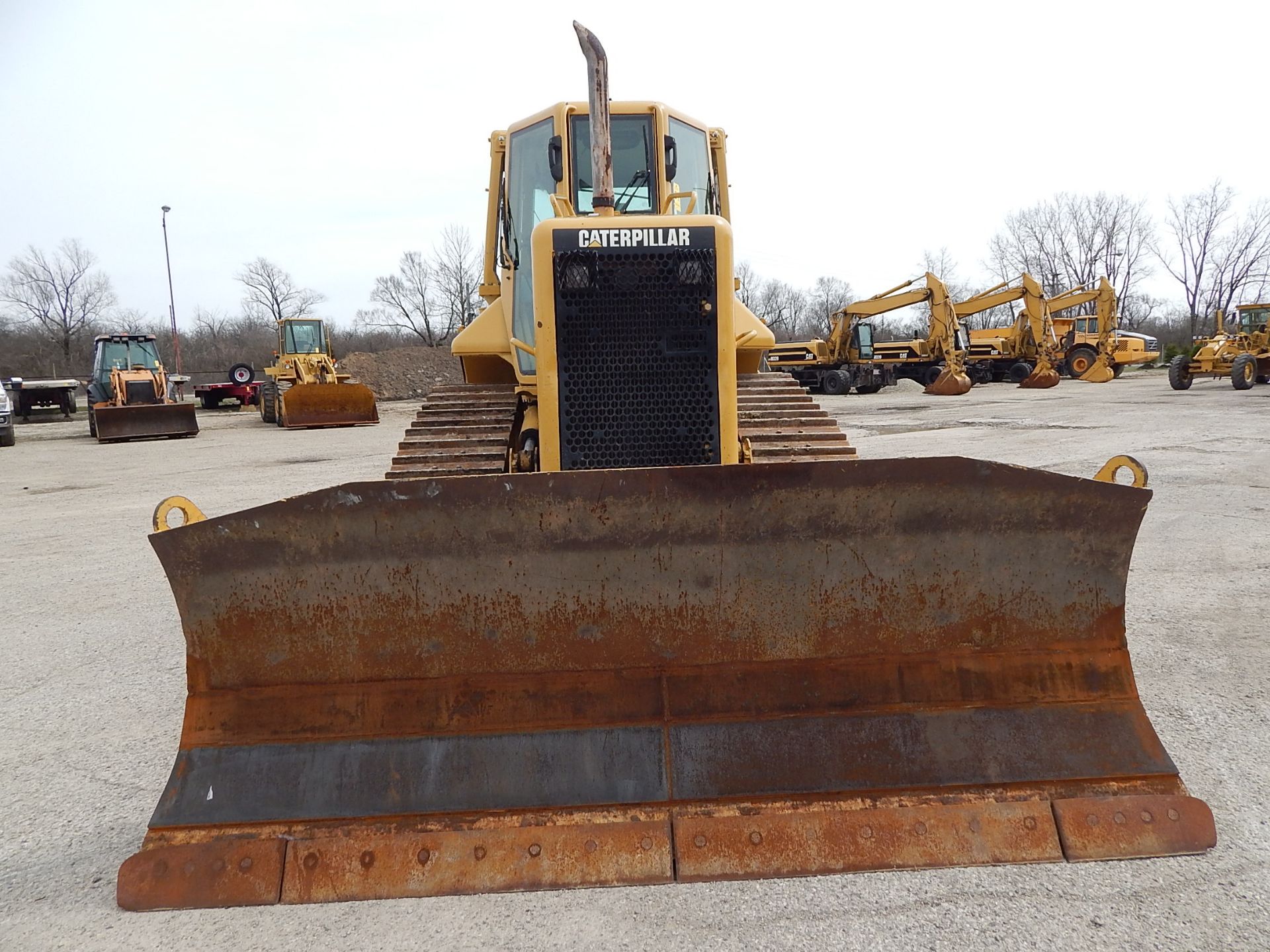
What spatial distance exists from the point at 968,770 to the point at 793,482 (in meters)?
0.99

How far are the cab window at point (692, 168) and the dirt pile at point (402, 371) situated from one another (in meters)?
35.0

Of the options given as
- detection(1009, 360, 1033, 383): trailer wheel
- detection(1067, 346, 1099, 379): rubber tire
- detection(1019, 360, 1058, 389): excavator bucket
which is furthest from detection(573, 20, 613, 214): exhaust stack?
detection(1067, 346, 1099, 379): rubber tire

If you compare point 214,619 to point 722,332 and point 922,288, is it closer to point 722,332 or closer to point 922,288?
point 722,332

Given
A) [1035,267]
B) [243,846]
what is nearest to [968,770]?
[243,846]

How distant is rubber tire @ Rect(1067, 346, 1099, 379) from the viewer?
32.7 metres

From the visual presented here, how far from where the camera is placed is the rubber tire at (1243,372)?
23781 mm

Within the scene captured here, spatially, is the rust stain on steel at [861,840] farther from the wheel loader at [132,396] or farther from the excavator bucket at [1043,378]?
the excavator bucket at [1043,378]

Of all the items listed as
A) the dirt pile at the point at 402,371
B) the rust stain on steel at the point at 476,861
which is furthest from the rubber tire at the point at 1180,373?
the dirt pile at the point at 402,371

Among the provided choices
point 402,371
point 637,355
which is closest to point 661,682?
point 637,355

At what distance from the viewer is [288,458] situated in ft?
48.9

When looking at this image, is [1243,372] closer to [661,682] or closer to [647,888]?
[661,682]

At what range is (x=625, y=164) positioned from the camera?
4191 millimetres

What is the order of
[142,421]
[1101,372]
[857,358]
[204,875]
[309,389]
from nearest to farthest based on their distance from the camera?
[204,875] < [142,421] < [309,389] < [1101,372] < [857,358]

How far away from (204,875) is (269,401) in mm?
24988
